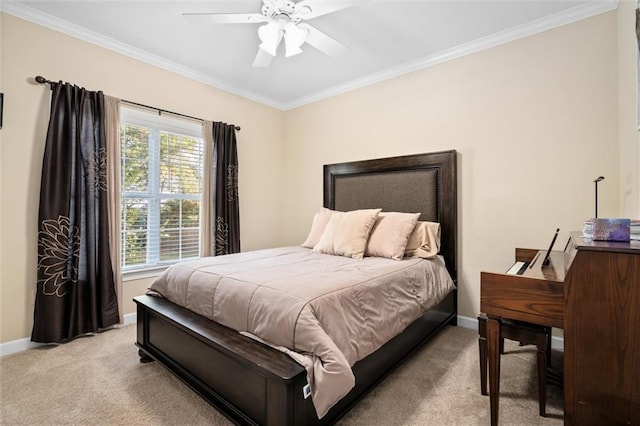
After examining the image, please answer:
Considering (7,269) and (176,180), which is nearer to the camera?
(7,269)

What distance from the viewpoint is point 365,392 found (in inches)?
67.1

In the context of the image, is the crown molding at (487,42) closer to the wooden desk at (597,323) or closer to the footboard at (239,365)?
the wooden desk at (597,323)

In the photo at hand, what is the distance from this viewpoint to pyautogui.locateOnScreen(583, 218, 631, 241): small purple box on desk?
4.41 ft

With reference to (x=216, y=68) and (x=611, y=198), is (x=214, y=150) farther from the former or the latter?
(x=611, y=198)

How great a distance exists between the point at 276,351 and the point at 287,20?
214cm

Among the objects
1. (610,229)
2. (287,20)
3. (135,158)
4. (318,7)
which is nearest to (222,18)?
(287,20)

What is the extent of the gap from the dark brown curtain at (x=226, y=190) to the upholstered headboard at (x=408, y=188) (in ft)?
4.08

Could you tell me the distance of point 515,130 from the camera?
8.61 feet

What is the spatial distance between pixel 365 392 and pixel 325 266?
0.86 m

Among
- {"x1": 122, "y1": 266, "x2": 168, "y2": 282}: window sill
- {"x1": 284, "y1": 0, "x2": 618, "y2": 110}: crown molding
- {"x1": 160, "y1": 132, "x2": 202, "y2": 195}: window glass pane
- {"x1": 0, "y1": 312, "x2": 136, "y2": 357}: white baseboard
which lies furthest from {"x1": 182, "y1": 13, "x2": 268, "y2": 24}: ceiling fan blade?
{"x1": 0, "y1": 312, "x2": 136, "y2": 357}: white baseboard

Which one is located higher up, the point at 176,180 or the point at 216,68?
the point at 216,68

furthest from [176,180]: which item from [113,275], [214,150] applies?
[113,275]

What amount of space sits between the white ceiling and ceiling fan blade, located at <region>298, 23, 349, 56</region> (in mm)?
311

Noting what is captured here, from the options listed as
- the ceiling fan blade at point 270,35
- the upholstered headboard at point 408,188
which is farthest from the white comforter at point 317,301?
the ceiling fan blade at point 270,35
